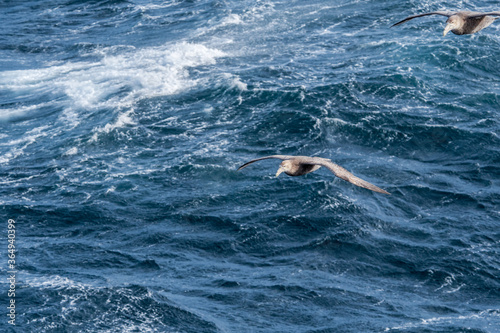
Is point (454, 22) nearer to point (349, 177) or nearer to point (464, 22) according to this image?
point (464, 22)

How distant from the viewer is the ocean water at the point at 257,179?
103 ft

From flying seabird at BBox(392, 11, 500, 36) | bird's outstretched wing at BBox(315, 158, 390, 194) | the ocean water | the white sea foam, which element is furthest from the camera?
the white sea foam

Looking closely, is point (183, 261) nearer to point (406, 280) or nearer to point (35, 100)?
point (406, 280)

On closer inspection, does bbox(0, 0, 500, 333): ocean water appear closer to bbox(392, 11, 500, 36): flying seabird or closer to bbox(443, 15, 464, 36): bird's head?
bbox(392, 11, 500, 36): flying seabird

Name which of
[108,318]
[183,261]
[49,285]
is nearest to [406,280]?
[183,261]

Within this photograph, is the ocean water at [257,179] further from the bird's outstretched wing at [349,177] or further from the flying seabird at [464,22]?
the flying seabird at [464,22]

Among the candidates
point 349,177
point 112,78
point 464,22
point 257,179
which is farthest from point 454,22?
point 112,78

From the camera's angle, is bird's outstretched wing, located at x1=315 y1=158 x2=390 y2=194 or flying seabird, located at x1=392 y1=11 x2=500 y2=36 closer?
bird's outstretched wing, located at x1=315 y1=158 x2=390 y2=194

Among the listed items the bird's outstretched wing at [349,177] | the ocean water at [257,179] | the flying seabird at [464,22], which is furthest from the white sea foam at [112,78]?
the bird's outstretched wing at [349,177]

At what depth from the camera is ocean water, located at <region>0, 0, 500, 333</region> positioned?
3134 centimetres

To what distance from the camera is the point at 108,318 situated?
30.1m

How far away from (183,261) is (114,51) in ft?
111

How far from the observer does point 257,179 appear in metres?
40.8

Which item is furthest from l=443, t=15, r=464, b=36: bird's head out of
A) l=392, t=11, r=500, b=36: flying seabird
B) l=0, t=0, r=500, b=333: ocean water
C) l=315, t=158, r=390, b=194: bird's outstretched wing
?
l=0, t=0, r=500, b=333: ocean water
